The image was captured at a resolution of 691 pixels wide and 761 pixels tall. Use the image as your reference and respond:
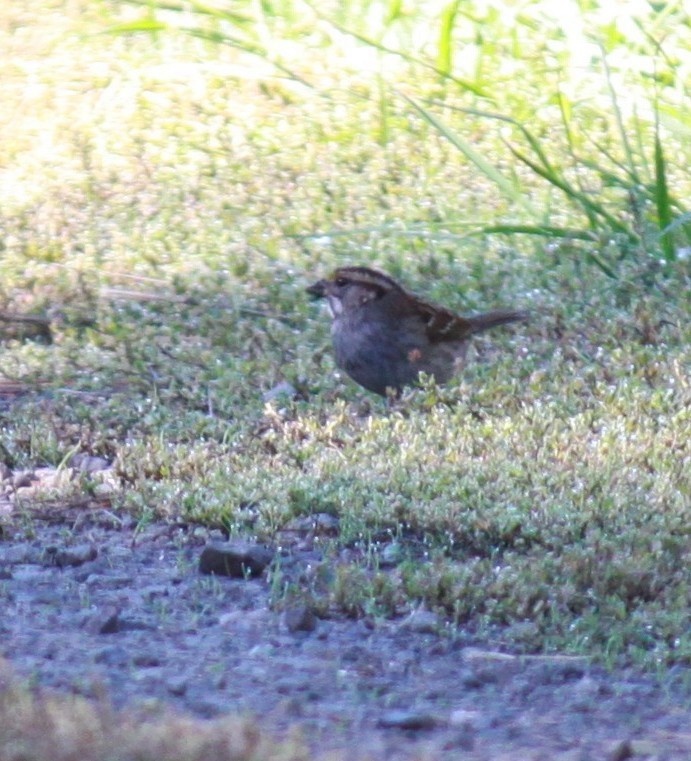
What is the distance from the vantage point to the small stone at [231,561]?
467 centimetres

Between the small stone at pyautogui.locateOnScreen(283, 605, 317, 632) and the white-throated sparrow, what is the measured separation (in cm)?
235

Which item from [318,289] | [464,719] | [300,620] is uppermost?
[464,719]

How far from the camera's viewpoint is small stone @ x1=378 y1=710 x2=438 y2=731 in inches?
138

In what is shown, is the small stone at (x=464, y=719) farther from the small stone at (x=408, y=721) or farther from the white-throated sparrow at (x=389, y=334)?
the white-throated sparrow at (x=389, y=334)

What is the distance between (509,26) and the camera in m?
10.4

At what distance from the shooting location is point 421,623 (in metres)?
4.26

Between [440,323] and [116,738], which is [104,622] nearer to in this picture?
[116,738]

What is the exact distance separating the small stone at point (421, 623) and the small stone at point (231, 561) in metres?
0.58

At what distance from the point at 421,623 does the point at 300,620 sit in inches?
12.6

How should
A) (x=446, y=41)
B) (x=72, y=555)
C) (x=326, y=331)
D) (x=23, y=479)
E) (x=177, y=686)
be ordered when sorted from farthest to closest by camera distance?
(x=446, y=41) → (x=326, y=331) → (x=23, y=479) → (x=72, y=555) → (x=177, y=686)

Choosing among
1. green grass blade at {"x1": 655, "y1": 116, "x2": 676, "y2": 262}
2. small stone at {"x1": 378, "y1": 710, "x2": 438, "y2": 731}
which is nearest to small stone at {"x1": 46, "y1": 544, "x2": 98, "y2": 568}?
small stone at {"x1": 378, "y1": 710, "x2": 438, "y2": 731}

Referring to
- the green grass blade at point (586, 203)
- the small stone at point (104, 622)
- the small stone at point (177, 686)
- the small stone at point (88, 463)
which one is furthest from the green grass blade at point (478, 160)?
the small stone at point (177, 686)

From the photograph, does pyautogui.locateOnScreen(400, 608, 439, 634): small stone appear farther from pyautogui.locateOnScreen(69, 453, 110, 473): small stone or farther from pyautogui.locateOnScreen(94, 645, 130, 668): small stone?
pyautogui.locateOnScreen(69, 453, 110, 473): small stone

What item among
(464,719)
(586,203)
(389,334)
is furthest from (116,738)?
(586,203)
